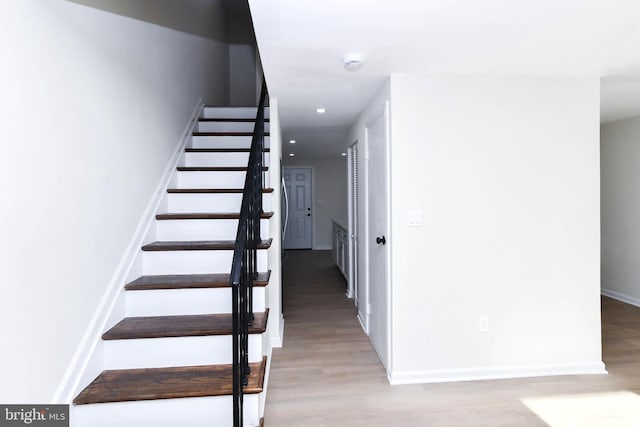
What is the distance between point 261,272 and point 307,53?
1474 millimetres

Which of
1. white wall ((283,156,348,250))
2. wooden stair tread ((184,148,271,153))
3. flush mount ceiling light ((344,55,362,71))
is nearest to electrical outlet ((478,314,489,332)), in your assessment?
flush mount ceiling light ((344,55,362,71))

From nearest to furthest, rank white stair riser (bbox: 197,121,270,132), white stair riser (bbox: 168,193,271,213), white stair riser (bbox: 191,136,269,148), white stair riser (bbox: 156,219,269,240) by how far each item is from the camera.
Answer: white stair riser (bbox: 156,219,269,240) → white stair riser (bbox: 168,193,271,213) → white stair riser (bbox: 191,136,269,148) → white stair riser (bbox: 197,121,270,132)

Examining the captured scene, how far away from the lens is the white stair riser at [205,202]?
→ 9.46 ft

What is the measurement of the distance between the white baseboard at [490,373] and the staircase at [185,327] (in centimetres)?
113

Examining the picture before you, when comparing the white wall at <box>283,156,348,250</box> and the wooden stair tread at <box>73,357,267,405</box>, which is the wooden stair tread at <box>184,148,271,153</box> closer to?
the wooden stair tread at <box>73,357,267,405</box>

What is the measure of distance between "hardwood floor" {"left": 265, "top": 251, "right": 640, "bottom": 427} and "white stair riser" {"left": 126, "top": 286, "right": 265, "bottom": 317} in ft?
2.44

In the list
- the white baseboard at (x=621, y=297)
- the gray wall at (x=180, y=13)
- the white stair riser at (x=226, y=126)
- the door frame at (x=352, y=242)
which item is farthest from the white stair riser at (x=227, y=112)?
the white baseboard at (x=621, y=297)

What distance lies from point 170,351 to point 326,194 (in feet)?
23.4

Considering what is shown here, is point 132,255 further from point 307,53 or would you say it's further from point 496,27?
point 496,27

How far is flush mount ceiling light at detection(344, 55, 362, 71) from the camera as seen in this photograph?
2143 millimetres

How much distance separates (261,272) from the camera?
2.51 metres

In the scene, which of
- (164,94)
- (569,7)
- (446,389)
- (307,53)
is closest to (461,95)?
(569,7)

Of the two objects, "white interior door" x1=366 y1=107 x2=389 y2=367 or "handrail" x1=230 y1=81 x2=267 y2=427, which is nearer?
"handrail" x1=230 y1=81 x2=267 y2=427

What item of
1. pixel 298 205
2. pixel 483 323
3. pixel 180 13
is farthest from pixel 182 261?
pixel 298 205
